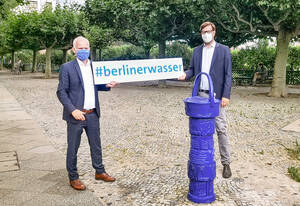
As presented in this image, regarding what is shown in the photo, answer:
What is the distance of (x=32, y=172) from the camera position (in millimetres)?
4598

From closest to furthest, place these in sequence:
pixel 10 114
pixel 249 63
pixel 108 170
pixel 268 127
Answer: pixel 108 170
pixel 268 127
pixel 10 114
pixel 249 63

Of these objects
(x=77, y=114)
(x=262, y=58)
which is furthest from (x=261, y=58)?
(x=77, y=114)

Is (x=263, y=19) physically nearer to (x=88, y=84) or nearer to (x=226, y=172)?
(x=226, y=172)

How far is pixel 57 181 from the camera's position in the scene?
4238mm

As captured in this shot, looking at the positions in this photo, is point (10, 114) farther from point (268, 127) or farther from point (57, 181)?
point (268, 127)

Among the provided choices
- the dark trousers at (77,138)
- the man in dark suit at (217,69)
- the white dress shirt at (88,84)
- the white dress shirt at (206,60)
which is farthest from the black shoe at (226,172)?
the white dress shirt at (88,84)

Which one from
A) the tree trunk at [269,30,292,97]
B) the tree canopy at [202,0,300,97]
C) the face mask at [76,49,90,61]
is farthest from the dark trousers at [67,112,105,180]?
the tree trunk at [269,30,292,97]

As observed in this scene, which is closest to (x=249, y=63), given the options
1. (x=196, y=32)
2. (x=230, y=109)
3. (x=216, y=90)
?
(x=196, y=32)

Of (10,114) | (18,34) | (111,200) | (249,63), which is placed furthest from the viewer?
(18,34)

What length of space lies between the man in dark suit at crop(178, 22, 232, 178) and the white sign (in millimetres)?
187

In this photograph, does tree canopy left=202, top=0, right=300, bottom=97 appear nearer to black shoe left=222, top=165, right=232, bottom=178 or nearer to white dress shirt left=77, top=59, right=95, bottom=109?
black shoe left=222, top=165, right=232, bottom=178

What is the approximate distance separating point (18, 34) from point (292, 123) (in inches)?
846

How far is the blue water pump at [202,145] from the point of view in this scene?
3.52m

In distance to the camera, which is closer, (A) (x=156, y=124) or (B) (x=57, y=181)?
(B) (x=57, y=181)
